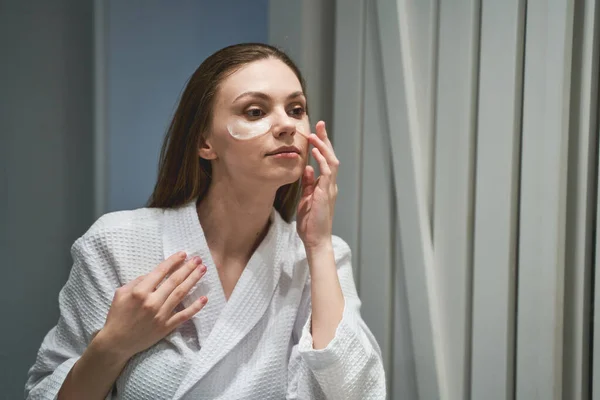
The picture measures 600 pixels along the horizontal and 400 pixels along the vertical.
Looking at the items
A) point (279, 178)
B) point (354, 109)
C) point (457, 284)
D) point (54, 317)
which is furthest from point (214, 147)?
point (54, 317)

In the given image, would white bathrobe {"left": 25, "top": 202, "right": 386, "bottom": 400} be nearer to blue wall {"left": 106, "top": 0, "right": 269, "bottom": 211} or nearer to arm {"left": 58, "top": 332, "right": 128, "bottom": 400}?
arm {"left": 58, "top": 332, "right": 128, "bottom": 400}

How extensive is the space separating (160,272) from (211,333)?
0.15 meters

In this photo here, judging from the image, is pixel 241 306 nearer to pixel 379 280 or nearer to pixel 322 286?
pixel 322 286

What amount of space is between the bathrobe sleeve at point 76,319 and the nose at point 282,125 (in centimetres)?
40

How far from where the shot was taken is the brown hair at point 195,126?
1.22m

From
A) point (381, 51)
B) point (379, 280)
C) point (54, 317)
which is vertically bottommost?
point (54, 317)

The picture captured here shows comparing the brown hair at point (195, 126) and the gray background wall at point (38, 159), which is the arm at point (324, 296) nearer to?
the brown hair at point (195, 126)

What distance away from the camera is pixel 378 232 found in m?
1.55

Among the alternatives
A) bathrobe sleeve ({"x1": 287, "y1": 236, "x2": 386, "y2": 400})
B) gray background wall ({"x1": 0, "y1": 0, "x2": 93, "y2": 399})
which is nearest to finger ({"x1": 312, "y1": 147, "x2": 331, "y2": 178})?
bathrobe sleeve ({"x1": 287, "y1": 236, "x2": 386, "y2": 400})

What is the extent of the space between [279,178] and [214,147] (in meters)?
0.15

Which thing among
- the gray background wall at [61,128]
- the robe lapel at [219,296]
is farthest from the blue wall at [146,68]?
the robe lapel at [219,296]

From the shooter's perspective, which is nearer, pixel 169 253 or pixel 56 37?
pixel 169 253

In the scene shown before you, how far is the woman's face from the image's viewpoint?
1157 mm

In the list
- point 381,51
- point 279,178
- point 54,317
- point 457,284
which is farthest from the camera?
point 54,317
